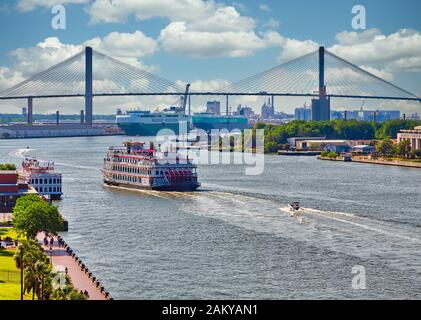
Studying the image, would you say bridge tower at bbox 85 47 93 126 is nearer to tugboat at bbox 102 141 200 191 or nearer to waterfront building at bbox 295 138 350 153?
waterfront building at bbox 295 138 350 153

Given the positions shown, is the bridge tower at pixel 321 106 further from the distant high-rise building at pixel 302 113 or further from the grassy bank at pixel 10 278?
the grassy bank at pixel 10 278

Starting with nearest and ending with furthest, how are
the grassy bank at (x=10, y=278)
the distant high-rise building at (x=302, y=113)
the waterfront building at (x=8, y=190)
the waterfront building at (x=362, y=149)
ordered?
the grassy bank at (x=10, y=278)
the waterfront building at (x=8, y=190)
the waterfront building at (x=362, y=149)
the distant high-rise building at (x=302, y=113)

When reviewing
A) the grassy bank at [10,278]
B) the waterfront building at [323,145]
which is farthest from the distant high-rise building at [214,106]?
the grassy bank at [10,278]

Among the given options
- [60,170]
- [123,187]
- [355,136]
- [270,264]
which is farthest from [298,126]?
[270,264]

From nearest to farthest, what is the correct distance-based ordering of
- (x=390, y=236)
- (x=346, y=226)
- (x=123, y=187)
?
(x=390, y=236) < (x=346, y=226) < (x=123, y=187)

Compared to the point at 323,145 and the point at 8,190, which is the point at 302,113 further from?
the point at 8,190

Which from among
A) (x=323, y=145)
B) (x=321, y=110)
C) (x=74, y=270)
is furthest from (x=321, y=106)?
(x=74, y=270)
